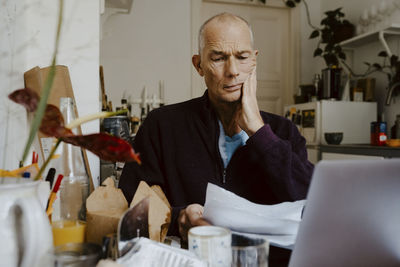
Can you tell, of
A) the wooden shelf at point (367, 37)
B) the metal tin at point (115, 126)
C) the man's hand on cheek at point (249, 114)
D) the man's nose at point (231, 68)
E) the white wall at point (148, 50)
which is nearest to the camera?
the man's hand on cheek at point (249, 114)

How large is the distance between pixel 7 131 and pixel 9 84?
13 cm

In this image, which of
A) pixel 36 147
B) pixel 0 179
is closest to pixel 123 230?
pixel 0 179

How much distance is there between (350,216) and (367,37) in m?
3.12

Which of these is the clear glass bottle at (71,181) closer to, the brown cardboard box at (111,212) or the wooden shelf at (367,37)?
the brown cardboard box at (111,212)

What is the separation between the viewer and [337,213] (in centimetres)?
48

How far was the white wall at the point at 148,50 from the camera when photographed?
3.44m

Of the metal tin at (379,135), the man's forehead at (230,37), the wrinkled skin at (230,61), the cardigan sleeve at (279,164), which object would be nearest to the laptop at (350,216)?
the cardigan sleeve at (279,164)

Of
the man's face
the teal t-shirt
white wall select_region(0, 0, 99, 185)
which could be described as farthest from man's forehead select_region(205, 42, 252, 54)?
white wall select_region(0, 0, 99, 185)

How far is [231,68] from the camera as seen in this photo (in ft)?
3.99

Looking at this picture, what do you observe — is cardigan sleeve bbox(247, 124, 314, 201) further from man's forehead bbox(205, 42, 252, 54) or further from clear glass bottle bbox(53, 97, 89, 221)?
clear glass bottle bbox(53, 97, 89, 221)

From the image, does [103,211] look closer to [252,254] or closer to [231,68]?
[252,254]

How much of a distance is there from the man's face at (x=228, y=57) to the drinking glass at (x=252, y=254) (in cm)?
81

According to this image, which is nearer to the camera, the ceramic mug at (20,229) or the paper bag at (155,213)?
the ceramic mug at (20,229)

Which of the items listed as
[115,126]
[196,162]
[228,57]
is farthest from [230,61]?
[115,126]
